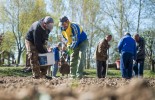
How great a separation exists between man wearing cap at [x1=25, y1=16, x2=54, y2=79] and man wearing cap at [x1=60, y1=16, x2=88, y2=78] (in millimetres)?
466

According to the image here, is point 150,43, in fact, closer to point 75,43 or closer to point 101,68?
point 101,68

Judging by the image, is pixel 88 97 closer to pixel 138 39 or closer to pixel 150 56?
pixel 138 39

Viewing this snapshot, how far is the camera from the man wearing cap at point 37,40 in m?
9.13

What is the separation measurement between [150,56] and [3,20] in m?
18.4

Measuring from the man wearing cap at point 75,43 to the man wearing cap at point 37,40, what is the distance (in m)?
0.47

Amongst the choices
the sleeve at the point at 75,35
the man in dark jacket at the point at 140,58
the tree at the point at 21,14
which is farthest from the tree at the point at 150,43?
the sleeve at the point at 75,35

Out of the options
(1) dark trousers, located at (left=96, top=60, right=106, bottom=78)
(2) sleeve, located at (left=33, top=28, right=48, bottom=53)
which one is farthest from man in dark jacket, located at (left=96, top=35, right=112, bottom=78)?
(2) sleeve, located at (left=33, top=28, right=48, bottom=53)

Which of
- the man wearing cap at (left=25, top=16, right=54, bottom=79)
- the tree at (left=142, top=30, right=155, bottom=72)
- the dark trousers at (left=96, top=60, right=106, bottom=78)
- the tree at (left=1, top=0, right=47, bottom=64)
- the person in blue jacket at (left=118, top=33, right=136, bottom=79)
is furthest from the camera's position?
the tree at (left=1, top=0, right=47, bottom=64)

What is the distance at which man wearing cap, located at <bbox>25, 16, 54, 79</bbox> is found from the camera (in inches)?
360

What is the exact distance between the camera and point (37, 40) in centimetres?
927

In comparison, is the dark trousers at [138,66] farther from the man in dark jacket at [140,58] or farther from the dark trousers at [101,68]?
the dark trousers at [101,68]

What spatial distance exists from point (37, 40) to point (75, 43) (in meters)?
0.98

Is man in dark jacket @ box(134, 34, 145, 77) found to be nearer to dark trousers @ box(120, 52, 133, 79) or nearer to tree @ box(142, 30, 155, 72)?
dark trousers @ box(120, 52, 133, 79)

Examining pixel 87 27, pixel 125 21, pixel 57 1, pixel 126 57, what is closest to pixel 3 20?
pixel 57 1
